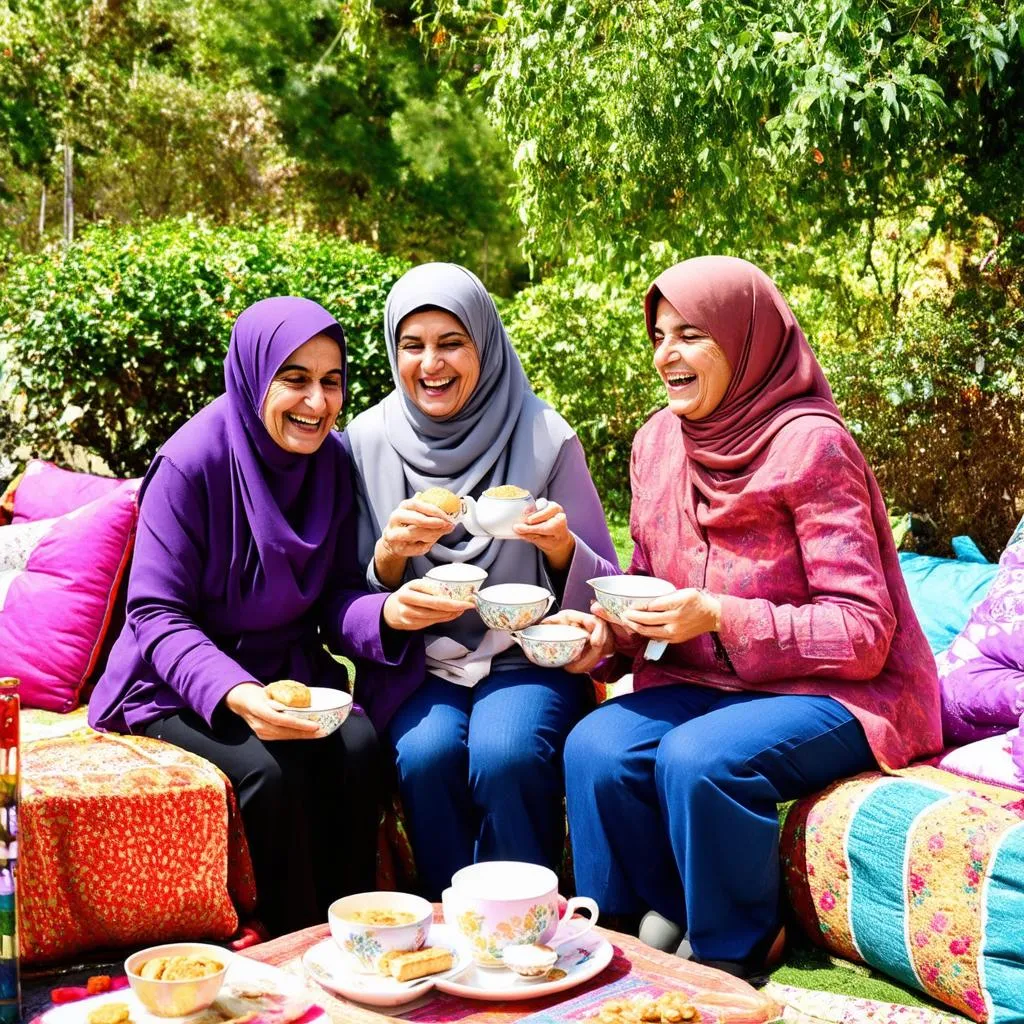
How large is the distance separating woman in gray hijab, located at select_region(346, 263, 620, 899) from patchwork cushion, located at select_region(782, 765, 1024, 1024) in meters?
0.66

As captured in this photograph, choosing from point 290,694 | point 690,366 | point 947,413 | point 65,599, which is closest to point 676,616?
point 690,366

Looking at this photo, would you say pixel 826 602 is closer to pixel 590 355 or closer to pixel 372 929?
pixel 372 929

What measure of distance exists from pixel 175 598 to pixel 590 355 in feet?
18.7

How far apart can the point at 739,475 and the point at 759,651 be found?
448mm

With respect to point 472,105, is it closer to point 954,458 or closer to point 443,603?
point 954,458

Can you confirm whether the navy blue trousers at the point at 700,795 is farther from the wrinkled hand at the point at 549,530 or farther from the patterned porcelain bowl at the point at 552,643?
the wrinkled hand at the point at 549,530

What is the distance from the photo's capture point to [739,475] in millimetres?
3141

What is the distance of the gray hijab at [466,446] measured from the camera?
3.39 m

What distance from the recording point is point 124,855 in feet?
9.75

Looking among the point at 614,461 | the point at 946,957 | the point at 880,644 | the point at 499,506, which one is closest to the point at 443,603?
the point at 499,506

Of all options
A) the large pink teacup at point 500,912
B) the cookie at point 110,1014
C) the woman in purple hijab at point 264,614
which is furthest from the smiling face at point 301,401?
the cookie at point 110,1014

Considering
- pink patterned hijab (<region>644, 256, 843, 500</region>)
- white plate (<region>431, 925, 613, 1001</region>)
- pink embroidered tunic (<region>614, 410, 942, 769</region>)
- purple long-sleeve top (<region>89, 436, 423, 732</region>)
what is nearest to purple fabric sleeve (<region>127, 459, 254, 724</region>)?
purple long-sleeve top (<region>89, 436, 423, 732</region>)

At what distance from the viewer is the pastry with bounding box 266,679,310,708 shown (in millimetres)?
2873

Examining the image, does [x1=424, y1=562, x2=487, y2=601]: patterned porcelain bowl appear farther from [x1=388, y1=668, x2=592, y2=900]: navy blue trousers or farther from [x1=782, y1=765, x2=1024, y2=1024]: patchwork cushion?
[x1=782, y1=765, x2=1024, y2=1024]: patchwork cushion
